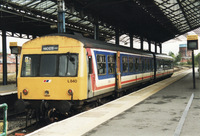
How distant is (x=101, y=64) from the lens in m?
11.0

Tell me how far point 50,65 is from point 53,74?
377 millimetres

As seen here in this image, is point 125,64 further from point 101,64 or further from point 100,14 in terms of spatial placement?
point 100,14

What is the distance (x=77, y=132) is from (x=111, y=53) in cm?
659

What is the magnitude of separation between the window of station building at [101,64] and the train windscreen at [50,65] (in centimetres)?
169

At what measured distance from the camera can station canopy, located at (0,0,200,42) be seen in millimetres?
21016

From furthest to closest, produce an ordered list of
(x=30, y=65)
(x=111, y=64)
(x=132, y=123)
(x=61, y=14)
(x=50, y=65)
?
(x=61, y=14), (x=111, y=64), (x=30, y=65), (x=50, y=65), (x=132, y=123)

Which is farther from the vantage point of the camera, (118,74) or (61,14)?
(61,14)

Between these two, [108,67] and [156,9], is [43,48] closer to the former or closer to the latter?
[108,67]

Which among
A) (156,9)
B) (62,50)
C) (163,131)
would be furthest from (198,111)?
(156,9)

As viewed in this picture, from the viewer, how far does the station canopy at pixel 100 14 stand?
68.9 feet

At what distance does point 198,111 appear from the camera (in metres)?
8.70

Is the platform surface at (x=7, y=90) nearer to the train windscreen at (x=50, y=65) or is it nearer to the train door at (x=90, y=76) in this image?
the train windscreen at (x=50, y=65)

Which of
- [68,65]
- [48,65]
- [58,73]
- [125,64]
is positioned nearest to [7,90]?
[125,64]

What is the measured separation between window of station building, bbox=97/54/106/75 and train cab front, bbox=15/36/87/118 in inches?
57.3
